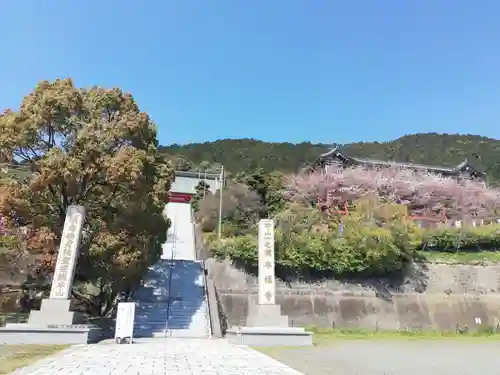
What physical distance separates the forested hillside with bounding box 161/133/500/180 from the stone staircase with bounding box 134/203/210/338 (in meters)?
36.0

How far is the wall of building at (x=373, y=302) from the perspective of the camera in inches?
780

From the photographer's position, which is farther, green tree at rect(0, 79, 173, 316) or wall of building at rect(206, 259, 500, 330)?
wall of building at rect(206, 259, 500, 330)

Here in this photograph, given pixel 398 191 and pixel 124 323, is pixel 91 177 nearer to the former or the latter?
pixel 124 323

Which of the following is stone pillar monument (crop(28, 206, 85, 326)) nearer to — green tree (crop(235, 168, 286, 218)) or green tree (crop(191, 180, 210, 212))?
green tree (crop(235, 168, 286, 218))

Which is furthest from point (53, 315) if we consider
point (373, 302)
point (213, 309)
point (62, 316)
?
point (373, 302)

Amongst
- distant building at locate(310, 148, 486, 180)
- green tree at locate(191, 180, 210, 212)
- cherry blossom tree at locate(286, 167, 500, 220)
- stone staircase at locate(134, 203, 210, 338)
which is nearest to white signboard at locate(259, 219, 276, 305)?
stone staircase at locate(134, 203, 210, 338)

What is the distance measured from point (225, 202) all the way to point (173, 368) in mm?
24659

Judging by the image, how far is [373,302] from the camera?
67.5 ft

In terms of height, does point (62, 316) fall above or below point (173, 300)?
below

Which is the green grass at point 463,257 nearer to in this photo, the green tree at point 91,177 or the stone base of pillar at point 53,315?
the green tree at point 91,177

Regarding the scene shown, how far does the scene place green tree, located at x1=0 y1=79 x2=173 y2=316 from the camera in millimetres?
12938

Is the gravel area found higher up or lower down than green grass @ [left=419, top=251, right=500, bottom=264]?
lower down

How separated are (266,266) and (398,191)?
21.7 meters

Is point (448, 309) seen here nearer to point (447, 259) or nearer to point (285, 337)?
point (447, 259)
